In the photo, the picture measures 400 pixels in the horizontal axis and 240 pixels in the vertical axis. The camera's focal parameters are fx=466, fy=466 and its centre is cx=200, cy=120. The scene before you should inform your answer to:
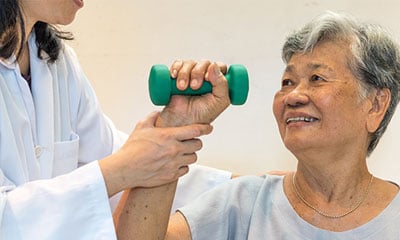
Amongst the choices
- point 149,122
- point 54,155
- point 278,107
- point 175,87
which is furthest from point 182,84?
point 54,155

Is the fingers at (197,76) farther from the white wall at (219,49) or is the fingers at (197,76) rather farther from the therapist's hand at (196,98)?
the white wall at (219,49)

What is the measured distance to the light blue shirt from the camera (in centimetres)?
117

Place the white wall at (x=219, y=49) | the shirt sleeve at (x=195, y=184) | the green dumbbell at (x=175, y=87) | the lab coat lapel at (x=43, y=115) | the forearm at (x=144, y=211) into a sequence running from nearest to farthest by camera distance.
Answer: the green dumbbell at (x=175, y=87), the forearm at (x=144, y=211), the lab coat lapel at (x=43, y=115), the shirt sleeve at (x=195, y=184), the white wall at (x=219, y=49)

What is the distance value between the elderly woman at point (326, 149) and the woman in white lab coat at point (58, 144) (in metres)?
0.23

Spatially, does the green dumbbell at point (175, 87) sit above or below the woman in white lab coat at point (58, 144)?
above

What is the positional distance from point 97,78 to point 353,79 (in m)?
1.14

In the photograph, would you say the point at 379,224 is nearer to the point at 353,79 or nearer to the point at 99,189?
the point at 353,79

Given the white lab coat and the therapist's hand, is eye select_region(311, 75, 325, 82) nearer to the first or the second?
the therapist's hand

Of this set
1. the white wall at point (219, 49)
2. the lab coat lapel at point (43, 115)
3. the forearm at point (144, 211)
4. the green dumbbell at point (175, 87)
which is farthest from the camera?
the white wall at point (219, 49)

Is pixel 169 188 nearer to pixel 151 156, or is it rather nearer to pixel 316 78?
pixel 151 156

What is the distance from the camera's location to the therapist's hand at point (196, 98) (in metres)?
0.94

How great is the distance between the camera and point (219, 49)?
1.85 metres

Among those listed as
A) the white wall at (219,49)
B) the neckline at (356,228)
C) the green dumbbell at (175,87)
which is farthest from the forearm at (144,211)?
the white wall at (219,49)

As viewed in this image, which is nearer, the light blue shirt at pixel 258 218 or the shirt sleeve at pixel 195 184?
the light blue shirt at pixel 258 218
